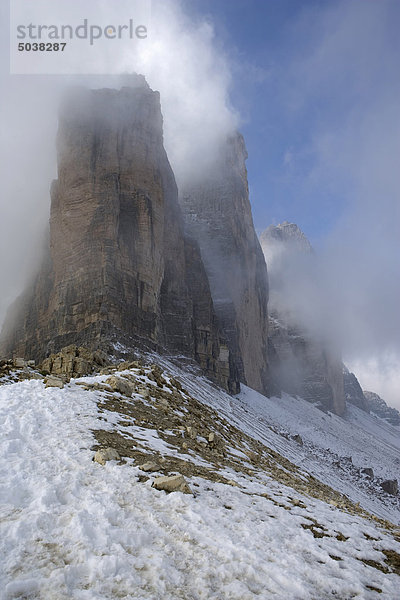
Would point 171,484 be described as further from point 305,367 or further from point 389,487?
point 305,367

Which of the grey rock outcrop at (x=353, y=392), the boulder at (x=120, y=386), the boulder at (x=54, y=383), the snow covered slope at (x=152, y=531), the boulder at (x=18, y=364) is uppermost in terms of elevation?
the boulder at (x=18, y=364)

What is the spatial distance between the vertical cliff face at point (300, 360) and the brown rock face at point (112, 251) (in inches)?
2056

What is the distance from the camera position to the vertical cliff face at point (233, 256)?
74.7m

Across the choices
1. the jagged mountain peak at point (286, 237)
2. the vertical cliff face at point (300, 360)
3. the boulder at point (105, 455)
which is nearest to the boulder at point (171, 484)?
the boulder at point (105, 455)

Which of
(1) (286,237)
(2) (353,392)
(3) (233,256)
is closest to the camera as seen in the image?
(3) (233,256)

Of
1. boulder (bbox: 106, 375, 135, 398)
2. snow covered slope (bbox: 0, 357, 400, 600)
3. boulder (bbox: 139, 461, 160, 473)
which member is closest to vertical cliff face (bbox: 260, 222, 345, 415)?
boulder (bbox: 106, 375, 135, 398)

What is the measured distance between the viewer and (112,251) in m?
40.1

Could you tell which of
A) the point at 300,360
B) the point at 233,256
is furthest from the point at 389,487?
the point at 300,360

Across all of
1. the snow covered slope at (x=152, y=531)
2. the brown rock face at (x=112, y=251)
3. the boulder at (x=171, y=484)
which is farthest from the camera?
the brown rock face at (x=112, y=251)

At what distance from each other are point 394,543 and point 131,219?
41698 mm

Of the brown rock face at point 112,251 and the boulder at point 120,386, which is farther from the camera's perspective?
the brown rock face at point 112,251

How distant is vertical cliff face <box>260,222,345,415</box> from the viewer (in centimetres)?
10650

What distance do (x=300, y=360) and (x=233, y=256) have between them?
48.6m

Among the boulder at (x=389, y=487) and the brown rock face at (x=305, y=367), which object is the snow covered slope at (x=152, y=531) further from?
the brown rock face at (x=305, y=367)
